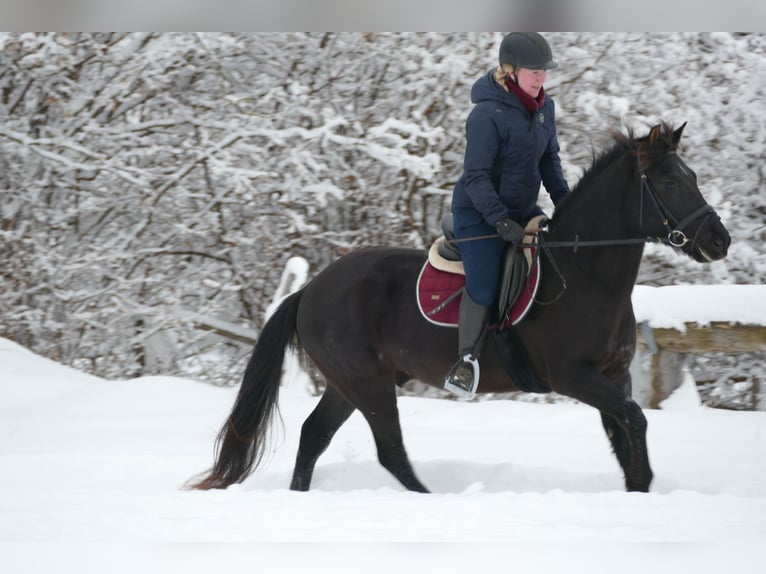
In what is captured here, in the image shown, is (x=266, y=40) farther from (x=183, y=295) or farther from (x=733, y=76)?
(x=733, y=76)

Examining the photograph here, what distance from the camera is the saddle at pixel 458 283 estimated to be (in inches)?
181

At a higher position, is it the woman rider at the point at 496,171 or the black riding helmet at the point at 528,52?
the black riding helmet at the point at 528,52

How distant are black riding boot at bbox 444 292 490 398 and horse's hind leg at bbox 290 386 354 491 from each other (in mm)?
866

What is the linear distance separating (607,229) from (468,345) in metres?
0.91

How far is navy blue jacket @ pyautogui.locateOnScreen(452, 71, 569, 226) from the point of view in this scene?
4523mm

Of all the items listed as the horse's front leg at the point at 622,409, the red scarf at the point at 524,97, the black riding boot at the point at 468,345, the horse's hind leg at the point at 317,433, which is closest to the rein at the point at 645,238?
the black riding boot at the point at 468,345

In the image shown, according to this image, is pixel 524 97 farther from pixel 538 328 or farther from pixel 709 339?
pixel 709 339

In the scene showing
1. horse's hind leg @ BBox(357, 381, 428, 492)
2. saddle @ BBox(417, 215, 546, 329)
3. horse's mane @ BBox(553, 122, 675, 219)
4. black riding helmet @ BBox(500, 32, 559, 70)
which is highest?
black riding helmet @ BBox(500, 32, 559, 70)

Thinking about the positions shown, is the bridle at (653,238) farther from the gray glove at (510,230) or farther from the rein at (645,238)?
the gray glove at (510,230)

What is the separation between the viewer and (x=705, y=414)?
262 inches

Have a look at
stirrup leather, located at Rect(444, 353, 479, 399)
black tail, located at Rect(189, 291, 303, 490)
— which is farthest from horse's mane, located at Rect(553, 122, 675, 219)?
black tail, located at Rect(189, 291, 303, 490)

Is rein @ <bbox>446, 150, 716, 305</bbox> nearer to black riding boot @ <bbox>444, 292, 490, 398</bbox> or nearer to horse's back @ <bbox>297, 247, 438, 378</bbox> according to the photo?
black riding boot @ <bbox>444, 292, 490, 398</bbox>

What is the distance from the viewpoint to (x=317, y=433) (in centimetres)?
523

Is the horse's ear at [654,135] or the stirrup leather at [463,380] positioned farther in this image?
the stirrup leather at [463,380]
